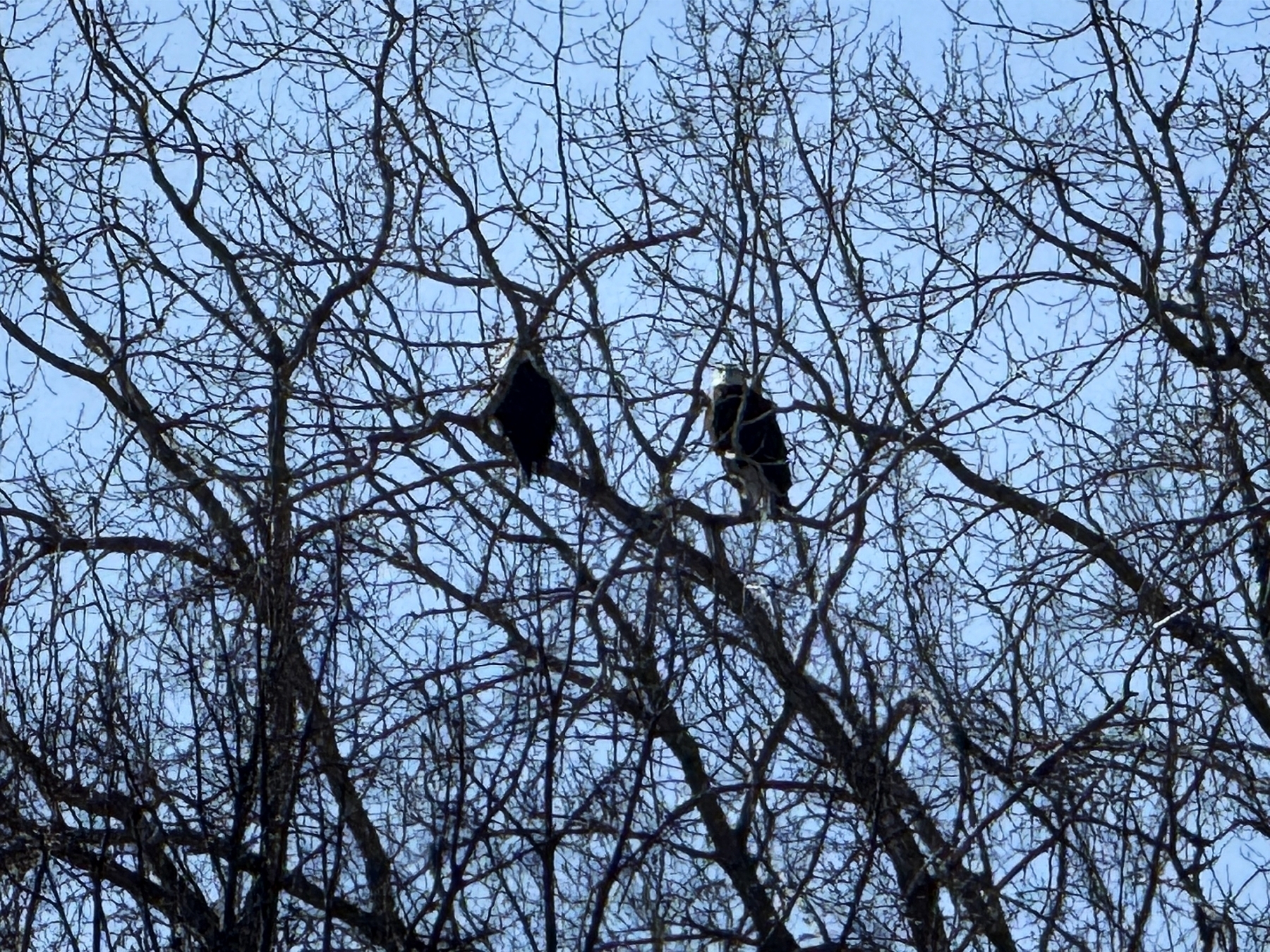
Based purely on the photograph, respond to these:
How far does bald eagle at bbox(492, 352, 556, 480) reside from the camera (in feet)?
24.4

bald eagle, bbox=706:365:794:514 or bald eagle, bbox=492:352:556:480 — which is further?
bald eagle, bbox=492:352:556:480

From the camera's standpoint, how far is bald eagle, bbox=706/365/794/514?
6773 millimetres

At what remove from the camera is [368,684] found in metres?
5.75

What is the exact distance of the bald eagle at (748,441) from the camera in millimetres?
6773

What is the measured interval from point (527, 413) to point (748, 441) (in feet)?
3.05

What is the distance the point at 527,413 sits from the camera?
25.2 ft

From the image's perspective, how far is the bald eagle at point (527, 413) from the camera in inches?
292

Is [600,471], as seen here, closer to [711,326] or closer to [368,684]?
[711,326]

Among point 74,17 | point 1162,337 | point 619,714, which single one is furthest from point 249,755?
point 74,17

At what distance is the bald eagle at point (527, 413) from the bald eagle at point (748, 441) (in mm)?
617

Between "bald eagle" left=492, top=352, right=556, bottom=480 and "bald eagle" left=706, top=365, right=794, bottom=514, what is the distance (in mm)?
617

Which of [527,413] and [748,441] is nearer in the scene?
[527,413]

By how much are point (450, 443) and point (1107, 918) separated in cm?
324

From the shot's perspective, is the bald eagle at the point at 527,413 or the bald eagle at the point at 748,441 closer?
the bald eagle at the point at 748,441
